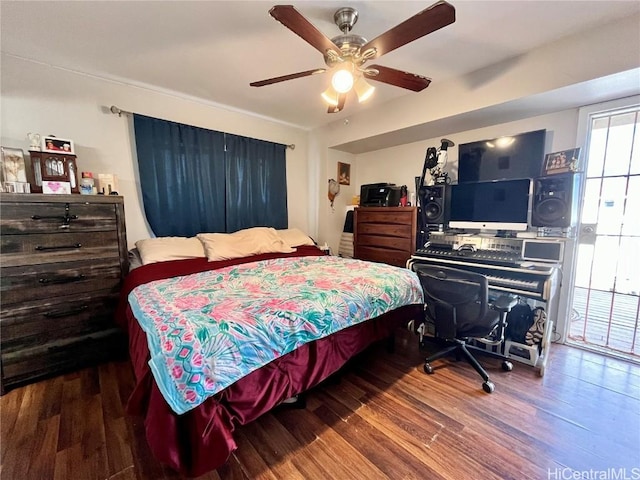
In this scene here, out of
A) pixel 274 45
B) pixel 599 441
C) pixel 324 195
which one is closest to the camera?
pixel 599 441

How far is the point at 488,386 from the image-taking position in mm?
1777

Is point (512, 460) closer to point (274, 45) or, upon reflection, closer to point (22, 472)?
point (22, 472)

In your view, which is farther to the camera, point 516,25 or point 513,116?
point 513,116

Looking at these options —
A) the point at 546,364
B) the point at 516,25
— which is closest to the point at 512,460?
the point at 546,364

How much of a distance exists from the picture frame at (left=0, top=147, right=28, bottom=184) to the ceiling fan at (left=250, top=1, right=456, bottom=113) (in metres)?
2.16

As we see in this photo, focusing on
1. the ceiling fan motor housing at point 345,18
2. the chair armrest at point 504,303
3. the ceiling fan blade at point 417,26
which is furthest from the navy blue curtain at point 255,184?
the chair armrest at point 504,303

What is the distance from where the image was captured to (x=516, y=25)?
5.56ft

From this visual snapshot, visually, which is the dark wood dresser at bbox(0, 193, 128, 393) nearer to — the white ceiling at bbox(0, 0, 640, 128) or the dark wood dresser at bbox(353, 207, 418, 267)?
the white ceiling at bbox(0, 0, 640, 128)

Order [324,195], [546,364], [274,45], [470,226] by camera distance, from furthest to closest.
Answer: [324,195], [470,226], [546,364], [274,45]

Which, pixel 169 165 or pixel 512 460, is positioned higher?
pixel 169 165

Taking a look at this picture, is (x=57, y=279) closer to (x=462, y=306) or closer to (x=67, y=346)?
(x=67, y=346)

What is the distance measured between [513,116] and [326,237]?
2519mm

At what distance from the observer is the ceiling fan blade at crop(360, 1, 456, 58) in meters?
1.11

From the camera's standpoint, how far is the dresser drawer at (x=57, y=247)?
5.74 ft
